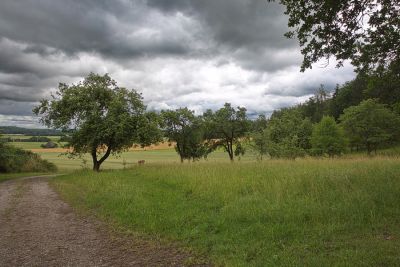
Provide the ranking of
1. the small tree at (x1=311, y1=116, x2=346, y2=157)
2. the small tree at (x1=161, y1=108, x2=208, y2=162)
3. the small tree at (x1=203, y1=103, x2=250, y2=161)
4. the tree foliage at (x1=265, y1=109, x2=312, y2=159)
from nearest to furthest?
the tree foliage at (x1=265, y1=109, x2=312, y2=159) < the small tree at (x1=161, y1=108, x2=208, y2=162) < the small tree at (x1=203, y1=103, x2=250, y2=161) < the small tree at (x1=311, y1=116, x2=346, y2=157)

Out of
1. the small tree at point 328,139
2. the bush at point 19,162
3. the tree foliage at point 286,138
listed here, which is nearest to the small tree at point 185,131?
the tree foliage at point 286,138

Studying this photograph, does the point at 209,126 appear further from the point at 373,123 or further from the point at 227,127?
the point at 373,123

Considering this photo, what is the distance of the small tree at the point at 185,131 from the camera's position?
5356cm

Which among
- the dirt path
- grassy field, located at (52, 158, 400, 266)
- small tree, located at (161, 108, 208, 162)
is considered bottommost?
the dirt path

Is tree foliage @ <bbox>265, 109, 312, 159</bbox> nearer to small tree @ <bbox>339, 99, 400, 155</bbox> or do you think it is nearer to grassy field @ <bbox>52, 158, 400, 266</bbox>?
small tree @ <bbox>339, 99, 400, 155</bbox>

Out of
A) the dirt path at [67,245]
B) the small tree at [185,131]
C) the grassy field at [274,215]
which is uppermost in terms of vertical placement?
the small tree at [185,131]

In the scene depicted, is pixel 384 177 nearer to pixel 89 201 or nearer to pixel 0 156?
pixel 89 201

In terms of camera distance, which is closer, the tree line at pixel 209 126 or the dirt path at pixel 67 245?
the dirt path at pixel 67 245

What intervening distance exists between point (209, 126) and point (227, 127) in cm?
351

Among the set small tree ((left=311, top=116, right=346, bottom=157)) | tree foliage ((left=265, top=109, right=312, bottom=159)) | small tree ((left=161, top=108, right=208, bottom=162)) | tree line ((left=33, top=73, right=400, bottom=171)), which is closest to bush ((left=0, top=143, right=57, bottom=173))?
tree line ((left=33, top=73, right=400, bottom=171))

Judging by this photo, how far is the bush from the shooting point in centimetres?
3503

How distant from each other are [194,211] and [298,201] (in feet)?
10.6

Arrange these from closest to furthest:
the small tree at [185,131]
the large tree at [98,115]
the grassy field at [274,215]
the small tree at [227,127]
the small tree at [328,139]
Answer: the grassy field at [274,215] < the large tree at [98,115] < the small tree at [185,131] < the small tree at [227,127] < the small tree at [328,139]

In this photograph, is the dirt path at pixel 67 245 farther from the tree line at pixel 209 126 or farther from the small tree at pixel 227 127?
the small tree at pixel 227 127
